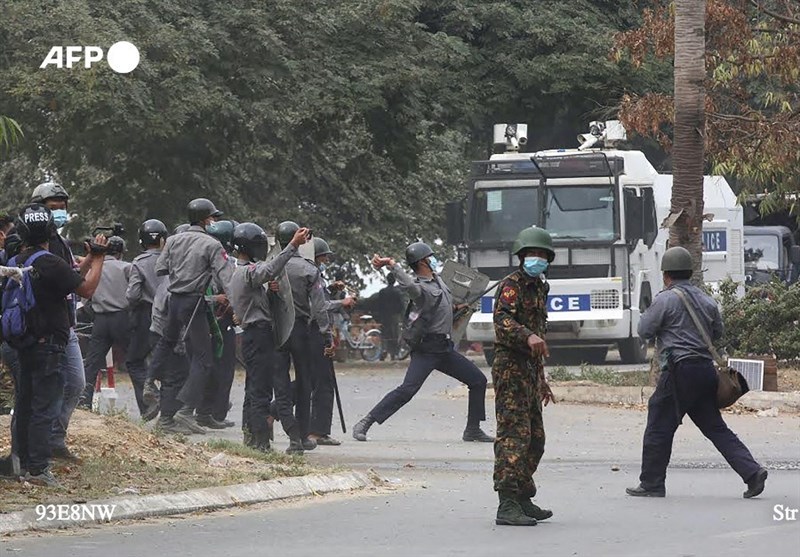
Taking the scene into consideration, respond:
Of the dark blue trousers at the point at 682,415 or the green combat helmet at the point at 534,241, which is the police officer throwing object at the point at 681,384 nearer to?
the dark blue trousers at the point at 682,415

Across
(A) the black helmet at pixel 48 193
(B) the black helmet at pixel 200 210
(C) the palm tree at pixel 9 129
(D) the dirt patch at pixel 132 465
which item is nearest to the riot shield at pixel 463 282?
(B) the black helmet at pixel 200 210

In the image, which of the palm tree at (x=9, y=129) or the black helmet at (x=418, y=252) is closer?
the palm tree at (x=9, y=129)

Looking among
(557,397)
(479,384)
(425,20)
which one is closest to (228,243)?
(479,384)

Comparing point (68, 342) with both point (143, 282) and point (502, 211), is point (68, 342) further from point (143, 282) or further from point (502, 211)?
point (502, 211)

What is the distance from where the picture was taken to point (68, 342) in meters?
12.0

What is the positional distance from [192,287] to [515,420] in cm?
617

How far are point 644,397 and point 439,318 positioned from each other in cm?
509

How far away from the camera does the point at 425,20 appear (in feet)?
115

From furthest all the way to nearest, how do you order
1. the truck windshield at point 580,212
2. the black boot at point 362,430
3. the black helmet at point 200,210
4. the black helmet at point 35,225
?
the truck windshield at point 580,212 → the black boot at point 362,430 → the black helmet at point 200,210 → the black helmet at point 35,225

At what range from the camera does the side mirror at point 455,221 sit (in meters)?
28.2

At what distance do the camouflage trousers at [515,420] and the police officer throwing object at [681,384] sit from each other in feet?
5.58

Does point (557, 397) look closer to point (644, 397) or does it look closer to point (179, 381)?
point (644, 397)

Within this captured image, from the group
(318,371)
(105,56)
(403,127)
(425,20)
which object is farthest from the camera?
(425,20)

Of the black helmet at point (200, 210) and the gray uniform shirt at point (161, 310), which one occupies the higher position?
the black helmet at point (200, 210)
